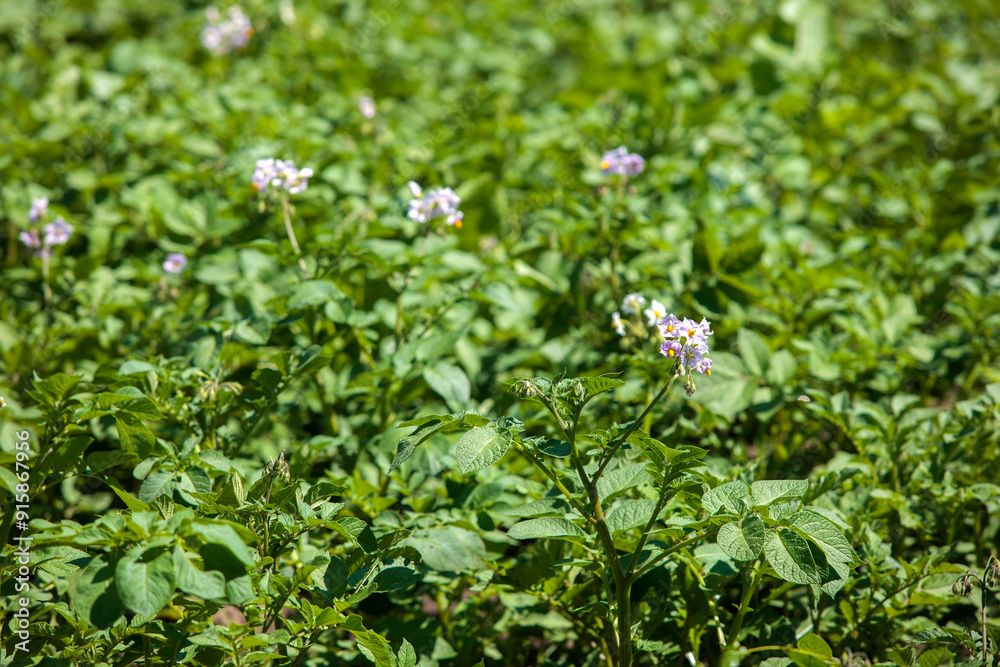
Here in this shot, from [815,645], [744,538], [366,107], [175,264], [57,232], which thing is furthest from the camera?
[366,107]

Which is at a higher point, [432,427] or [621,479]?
[432,427]

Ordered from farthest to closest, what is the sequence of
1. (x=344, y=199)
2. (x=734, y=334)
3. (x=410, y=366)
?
1. (x=344, y=199)
2. (x=734, y=334)
3. (x=410, y=366)

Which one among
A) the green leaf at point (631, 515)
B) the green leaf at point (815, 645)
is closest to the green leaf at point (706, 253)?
the green leaf at point (631, 515)

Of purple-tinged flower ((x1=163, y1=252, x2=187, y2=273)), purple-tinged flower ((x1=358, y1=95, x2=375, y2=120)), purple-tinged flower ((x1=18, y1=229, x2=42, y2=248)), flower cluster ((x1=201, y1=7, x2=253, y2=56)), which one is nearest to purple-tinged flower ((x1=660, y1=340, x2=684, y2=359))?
purple-tinged flower ((x1=163, y1=252, x2=187, y2=273))

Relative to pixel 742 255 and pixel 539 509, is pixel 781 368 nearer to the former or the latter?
pixel 742 255

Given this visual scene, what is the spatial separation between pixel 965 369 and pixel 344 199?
2.33 m

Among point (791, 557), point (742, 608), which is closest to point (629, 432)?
point (791, 557)

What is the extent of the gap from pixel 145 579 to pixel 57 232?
75.5 inches

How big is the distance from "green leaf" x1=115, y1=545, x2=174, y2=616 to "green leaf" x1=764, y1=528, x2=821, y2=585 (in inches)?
40.1

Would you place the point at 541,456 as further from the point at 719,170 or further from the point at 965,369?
the point at 719,170

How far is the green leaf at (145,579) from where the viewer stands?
45.5 inches

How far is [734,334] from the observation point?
8.25 ft

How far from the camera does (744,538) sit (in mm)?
1299

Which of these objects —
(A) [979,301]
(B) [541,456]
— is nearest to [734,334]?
(A) [979,301]
